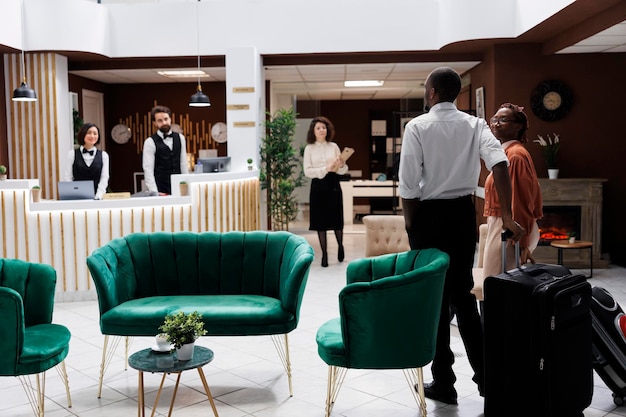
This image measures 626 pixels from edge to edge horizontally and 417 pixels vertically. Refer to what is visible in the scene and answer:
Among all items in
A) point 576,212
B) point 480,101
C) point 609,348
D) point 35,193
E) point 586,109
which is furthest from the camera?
point 480,101

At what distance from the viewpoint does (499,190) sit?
3.72 meters

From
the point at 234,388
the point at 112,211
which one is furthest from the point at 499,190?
the point at 112,211

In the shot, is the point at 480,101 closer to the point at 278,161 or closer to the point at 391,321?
the point at 278,161

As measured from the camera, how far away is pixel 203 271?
4.84 meters

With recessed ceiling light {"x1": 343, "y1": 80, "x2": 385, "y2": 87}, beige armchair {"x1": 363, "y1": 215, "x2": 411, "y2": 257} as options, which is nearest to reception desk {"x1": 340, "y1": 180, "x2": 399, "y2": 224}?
recessed ceiling light {"x1": 343, "y1": 80, "x2": 385, "y2": 87}

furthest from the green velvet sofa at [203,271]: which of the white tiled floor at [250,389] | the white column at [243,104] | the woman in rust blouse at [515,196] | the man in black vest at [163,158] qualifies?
the white column at [243,104]

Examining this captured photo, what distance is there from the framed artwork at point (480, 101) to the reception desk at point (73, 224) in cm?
497

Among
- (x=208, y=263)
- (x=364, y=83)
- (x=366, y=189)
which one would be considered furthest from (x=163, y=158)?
(x=364, y=83)

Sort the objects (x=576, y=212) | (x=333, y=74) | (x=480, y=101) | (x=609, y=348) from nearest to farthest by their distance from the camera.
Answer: (x=609, y=348)
(x=576, y=212)
(x=480, y=101)
(x=333, y=74)

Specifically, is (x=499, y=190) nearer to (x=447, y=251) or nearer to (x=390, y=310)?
(x=447, y=251)

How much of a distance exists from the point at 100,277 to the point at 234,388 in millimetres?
1129

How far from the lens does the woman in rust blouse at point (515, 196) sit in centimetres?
419

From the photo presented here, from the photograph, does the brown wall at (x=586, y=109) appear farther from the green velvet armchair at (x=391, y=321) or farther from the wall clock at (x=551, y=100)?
the green velvet armchair at (x=391, y=321)

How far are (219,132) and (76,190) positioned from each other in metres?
6.88
